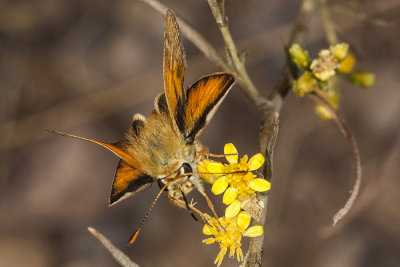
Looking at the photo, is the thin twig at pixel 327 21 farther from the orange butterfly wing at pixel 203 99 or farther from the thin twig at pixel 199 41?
the orange butterfly wing at pixel 203 99

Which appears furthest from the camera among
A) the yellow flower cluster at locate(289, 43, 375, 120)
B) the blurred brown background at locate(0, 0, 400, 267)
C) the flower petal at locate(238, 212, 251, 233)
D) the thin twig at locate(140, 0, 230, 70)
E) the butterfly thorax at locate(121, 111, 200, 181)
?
the blurred brown background at locate(0, 0, 400, 267)

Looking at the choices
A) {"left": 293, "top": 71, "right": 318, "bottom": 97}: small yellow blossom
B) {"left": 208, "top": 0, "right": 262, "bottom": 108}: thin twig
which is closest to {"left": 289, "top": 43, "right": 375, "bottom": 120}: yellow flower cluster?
{"left": 293, "top": 71, "right": 318, "bottom": 97}: small yellow blossom


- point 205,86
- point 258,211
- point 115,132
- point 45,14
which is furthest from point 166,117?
point 45,14

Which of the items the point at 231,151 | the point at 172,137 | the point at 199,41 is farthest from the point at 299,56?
the point at 172,137

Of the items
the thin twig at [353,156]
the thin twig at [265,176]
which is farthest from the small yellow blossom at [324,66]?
the thin twig at [265,176]

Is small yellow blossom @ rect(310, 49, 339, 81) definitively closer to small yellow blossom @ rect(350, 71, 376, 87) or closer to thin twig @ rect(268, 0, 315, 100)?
thin twig @ rect(268, 0, 315, 100)

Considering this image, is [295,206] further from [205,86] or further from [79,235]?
[205,86]
